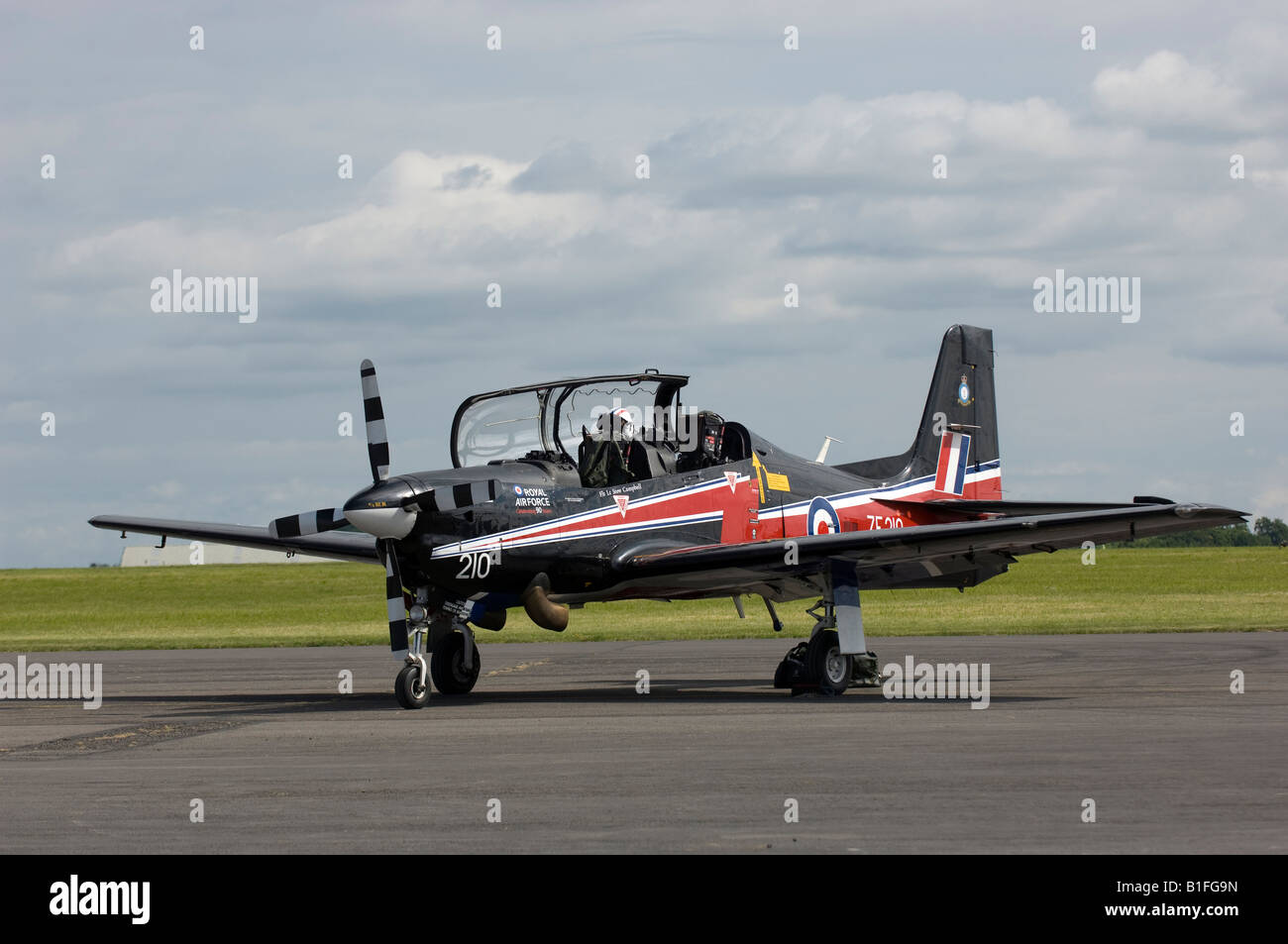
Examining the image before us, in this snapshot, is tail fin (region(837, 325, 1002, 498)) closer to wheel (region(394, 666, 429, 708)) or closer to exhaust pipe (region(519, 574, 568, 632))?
exhaust pipe (region(519, 574, 568, 632))

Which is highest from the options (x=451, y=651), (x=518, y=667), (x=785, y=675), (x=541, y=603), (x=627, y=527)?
(x=627, y=527)

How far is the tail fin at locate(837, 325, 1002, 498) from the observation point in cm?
2338

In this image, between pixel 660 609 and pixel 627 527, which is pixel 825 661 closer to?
pixel 627 527

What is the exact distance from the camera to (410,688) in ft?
57.5

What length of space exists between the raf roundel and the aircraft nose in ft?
21.6

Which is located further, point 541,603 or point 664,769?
point 541,603

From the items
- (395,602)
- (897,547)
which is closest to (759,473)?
(897,547)

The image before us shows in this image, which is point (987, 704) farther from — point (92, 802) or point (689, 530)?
point (92, 802)

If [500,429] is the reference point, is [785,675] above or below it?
below

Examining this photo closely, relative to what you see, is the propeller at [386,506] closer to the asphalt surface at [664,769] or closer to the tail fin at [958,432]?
the asphalt surface at [664,769]

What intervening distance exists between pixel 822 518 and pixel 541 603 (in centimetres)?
506

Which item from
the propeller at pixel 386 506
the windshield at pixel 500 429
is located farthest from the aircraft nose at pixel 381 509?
the windshield at pixel 500 429

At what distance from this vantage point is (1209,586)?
62.0 meters

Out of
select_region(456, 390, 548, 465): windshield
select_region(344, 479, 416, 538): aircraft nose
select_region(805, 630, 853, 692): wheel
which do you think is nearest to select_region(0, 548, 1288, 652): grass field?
select_region(805, 630, 853, 692): wheel
